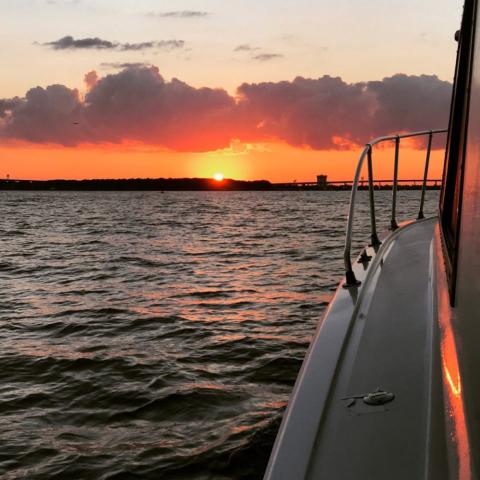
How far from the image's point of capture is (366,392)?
206cm

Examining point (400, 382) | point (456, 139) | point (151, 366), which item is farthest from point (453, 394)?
point (151, 366)

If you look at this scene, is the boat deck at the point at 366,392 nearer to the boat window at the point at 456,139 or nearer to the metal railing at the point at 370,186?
the metal railing at the point at 370,186

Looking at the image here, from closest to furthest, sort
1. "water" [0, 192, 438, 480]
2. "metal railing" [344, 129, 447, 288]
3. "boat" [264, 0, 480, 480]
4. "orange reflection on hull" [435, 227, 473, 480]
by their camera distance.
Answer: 1. "orange reflection on hull" [435, 227, 473, 480]
2. "boat" [264, 0, 480, 480]
3. "metal railing" [344, 129, 447, 288]
4. "water" [0, 192, 438, 480]

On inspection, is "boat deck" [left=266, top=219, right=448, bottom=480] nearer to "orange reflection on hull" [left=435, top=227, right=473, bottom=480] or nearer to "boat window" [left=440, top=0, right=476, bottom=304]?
"orange reflection on hull" [left=435, top=227, right=473, bottom=480]

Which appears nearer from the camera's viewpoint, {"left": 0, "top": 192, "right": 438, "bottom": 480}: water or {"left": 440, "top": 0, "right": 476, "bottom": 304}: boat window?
{"left": 440, "top": 0, "right": 476, "bottom": 304}: boat window

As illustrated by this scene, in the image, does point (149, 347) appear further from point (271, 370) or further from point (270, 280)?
point (270, 280)

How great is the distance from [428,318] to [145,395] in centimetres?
340

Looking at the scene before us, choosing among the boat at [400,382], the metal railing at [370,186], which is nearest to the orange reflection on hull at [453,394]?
the boat at [400,382]

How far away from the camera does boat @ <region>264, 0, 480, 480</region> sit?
1.60 metres

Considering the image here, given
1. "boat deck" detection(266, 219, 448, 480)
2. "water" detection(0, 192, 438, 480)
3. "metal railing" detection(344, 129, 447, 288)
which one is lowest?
"water" detection(0, 192, 438, 480)

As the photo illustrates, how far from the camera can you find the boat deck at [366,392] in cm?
163

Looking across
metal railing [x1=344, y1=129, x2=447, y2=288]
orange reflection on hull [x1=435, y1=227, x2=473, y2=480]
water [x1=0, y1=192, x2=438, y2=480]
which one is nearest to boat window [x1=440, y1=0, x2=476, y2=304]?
metal railing [x1=344, y1=129, x2=447, y2=288]

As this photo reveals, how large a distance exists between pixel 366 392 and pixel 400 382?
139mm

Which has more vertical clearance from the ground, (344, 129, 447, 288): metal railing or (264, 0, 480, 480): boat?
(344, 129, 447, 288): metal railing
